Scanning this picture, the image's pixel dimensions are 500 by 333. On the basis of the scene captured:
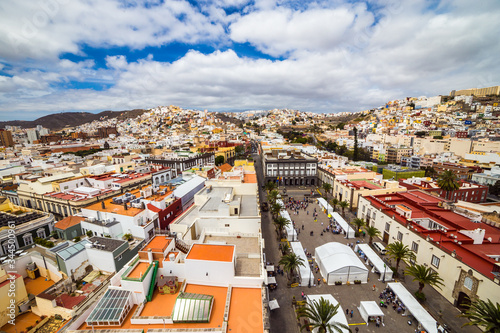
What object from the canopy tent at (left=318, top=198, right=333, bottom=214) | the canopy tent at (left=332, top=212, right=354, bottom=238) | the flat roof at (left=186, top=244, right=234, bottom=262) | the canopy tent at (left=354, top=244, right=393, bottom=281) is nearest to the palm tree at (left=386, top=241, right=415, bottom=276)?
the canopy tent at (left=354, top=244, right=393, bottom=281)

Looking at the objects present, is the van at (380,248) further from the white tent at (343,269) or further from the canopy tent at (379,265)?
the white tent at (343,269)

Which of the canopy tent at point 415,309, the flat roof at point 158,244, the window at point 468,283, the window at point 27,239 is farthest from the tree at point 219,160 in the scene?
the window at point 468,283

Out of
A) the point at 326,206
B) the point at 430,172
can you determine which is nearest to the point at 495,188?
the point at 430,172

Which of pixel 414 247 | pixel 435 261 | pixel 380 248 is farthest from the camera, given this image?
pixel 380 248

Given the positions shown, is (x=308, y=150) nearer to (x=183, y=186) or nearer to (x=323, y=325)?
(x=183, y=186)

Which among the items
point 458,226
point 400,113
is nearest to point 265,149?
point 458,226

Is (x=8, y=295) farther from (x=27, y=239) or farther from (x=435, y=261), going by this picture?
(x=435, y=261)

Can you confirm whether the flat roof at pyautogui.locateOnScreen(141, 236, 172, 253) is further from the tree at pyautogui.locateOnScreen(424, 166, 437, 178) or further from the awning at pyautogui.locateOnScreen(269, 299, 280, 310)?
the tree at pyautogui.locateOnScreen(424, 166, 437, 178)
